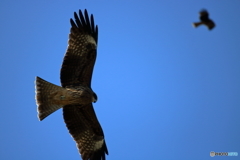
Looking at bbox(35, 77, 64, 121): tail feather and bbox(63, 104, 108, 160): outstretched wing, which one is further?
bbox(63, 104, 108, 160): outstretched wing

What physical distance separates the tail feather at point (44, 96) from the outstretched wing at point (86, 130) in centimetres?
45

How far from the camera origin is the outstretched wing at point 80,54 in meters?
7.92

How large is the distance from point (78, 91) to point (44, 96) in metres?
0.84

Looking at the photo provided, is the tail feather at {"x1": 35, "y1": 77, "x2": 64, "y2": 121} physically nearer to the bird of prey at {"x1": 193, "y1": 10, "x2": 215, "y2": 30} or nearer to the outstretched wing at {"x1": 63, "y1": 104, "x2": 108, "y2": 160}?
the outstretched wing at {"x1": 63, "y1": 104, "x2": 108, "y2": 160}

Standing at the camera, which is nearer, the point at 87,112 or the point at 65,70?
the point at 65,70

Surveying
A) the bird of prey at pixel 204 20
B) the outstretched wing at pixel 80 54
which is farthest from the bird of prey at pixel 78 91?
the bird of prey at pixel 204 20

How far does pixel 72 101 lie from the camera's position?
796 cm

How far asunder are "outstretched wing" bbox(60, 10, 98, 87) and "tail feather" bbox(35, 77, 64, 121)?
319 millimetres

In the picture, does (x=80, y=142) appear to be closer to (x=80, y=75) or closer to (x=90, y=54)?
(x=80, y=75)

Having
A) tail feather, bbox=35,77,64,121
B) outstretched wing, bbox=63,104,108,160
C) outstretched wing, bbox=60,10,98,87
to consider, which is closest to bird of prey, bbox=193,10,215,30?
outstretched wing, bbox=60,10,98,87

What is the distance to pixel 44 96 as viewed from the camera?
789cm

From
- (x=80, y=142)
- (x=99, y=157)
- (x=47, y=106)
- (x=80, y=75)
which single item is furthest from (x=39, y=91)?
(x=99, y=157)

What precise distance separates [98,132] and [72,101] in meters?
1.39

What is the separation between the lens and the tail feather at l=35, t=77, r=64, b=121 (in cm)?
781
